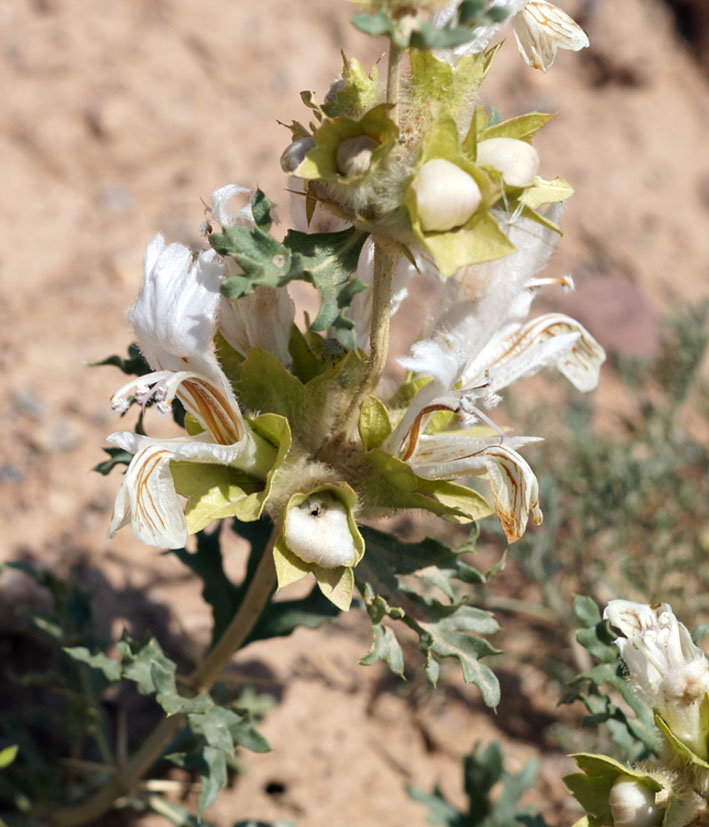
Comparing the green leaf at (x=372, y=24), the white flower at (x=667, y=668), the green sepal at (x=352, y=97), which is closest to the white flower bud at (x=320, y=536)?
the white flower at (x=667, y=668)

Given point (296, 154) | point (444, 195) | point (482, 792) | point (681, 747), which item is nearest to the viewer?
point (444, 195)

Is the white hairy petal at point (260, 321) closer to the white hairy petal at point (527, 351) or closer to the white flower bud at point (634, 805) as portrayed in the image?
the white hairy petal at point (527, 351)

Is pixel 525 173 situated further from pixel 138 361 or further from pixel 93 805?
pixel 93 805

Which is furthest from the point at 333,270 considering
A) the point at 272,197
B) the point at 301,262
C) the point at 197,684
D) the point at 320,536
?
the point at 272,197

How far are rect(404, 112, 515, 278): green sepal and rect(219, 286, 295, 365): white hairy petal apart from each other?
403mm

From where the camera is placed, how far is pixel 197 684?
2.04 metres

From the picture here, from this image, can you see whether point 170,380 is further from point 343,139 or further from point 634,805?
point 634,805

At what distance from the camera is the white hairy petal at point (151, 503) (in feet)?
4.49

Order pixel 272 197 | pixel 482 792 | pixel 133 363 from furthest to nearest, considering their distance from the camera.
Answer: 1. pixel 272 197
2. pixel 482 792
3. pixel 133 363

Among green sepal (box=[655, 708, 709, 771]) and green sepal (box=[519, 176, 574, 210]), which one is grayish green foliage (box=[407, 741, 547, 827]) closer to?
green sepal (box=[655, 708, 709, 771])

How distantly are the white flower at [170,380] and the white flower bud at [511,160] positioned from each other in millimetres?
446

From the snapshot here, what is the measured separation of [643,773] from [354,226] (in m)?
0.97

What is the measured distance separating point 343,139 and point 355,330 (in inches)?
12.3

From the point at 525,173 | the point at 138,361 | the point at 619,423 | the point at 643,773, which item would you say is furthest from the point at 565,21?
the point at 619,423
